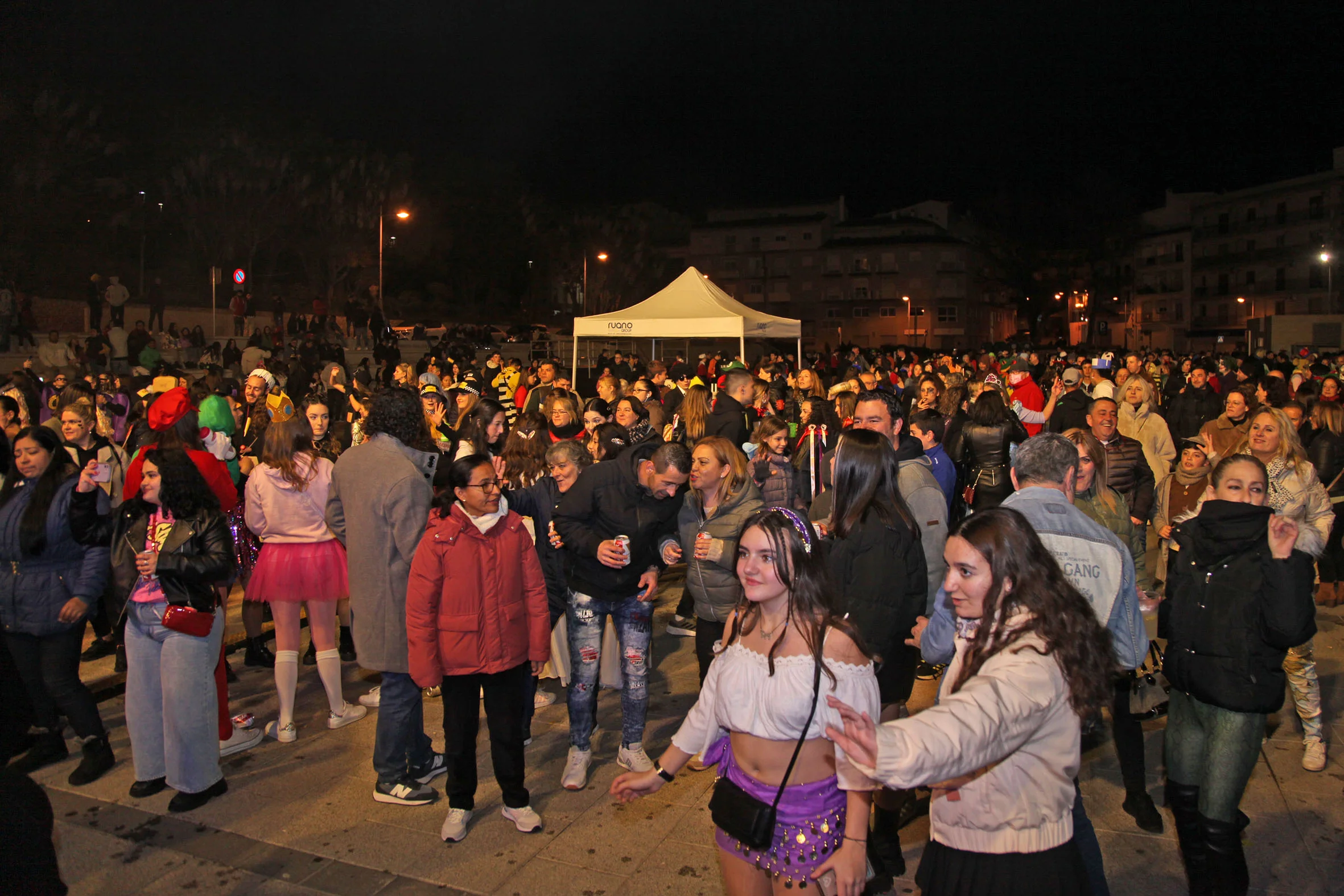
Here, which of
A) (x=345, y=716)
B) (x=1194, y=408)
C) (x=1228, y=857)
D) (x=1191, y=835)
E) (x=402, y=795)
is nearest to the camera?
(x=1228, y=857)

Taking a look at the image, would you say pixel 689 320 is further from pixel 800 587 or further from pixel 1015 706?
pixel 1015 706

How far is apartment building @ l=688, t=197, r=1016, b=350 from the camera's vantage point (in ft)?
225

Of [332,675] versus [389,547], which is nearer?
[389,547]

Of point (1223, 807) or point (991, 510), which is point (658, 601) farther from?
point (991, 510)

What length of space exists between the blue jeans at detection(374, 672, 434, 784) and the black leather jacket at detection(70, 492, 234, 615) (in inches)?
38.0

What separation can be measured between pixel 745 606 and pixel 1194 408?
41.6 feet

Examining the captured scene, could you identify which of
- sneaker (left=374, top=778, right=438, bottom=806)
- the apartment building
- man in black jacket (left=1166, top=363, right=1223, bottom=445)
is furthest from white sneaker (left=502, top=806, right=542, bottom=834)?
the apartment building

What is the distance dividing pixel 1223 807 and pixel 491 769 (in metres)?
3.46

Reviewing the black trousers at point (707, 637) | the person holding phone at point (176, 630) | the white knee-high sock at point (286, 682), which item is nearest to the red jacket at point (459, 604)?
the black trousers at point (707, 637)

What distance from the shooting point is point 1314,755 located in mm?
4781

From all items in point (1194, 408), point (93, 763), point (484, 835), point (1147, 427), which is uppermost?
point (1194, 408)

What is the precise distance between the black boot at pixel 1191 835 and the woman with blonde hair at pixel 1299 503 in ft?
4.89

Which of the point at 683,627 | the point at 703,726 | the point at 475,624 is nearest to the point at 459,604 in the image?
the point at 475,624

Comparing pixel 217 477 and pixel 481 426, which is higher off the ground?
pixel 481 426
